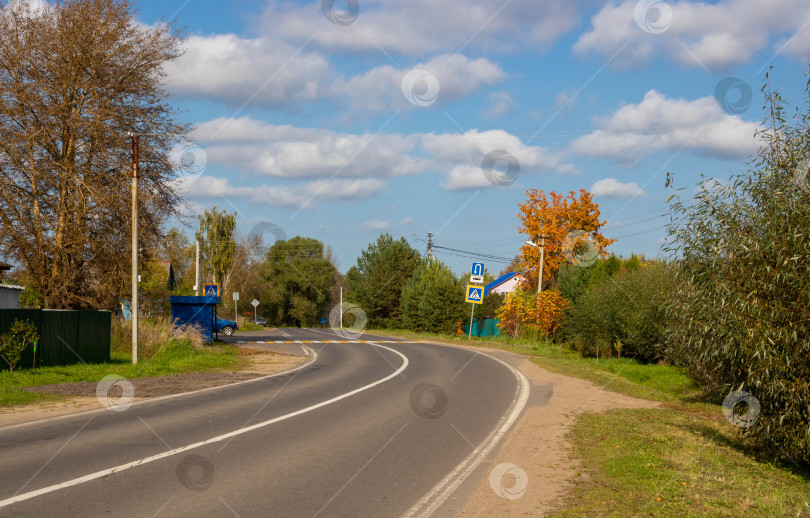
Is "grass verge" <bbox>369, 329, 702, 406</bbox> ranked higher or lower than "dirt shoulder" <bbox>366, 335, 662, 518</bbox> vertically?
lower

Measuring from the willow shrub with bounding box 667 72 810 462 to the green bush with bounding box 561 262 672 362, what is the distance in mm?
12618

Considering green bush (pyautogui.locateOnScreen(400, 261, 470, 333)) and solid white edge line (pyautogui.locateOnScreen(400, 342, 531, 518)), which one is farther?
green bush (pyautogui.locateOnScreen(400, 261, 470, 333))

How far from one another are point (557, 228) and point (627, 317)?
22.5 m

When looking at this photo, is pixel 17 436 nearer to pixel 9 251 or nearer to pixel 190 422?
pixel 190 422

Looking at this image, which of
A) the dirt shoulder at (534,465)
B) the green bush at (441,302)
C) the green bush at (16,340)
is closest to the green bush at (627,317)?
the dirt shoulder at (534,465)

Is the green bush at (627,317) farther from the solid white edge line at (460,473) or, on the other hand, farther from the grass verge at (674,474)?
the solid white edge line at (460,473)

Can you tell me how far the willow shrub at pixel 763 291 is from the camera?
8.26 metres

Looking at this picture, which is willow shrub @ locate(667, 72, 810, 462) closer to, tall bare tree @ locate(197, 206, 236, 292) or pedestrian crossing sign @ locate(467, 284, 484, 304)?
pedestrian crossing sign @ locate(467, 284, 484, 304)

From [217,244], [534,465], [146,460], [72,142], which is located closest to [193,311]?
[72,142]

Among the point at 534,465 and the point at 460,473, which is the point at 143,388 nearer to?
the point at 460,473

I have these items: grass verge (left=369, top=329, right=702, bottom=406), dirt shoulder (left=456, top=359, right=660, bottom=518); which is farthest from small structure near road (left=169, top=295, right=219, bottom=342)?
dirt shoulder (left=456, top=359, right=660, bottom=518)

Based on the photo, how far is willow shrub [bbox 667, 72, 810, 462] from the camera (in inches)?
325

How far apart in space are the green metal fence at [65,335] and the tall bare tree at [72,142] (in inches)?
184

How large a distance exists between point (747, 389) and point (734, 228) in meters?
2.22
